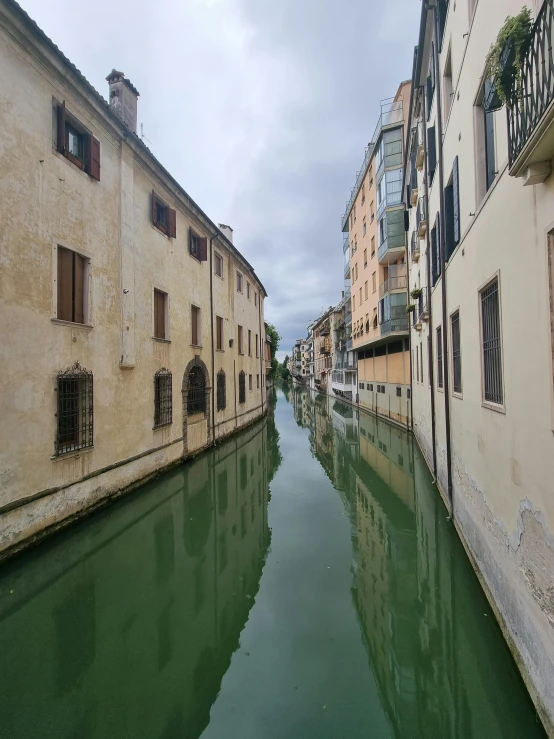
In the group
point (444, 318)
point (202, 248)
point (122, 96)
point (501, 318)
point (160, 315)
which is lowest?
point (501, 318)

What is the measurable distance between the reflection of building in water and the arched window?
5.54 m

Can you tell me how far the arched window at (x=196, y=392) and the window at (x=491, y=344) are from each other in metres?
10.4

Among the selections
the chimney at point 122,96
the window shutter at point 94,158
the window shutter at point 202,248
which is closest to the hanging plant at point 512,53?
the window shutter at point 94,158

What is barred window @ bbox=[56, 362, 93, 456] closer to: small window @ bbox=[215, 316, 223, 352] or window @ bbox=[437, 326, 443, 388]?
window @ bbox=[437, 326, 443, 388]

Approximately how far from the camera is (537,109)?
8.88ft

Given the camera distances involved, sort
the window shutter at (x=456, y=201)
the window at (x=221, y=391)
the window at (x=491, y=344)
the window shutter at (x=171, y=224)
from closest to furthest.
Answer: the window at (x=491, y=344), the window shutter at (x=456, y=201), the window shutter at (x=171, y=224), the window at (x=221, y=391)

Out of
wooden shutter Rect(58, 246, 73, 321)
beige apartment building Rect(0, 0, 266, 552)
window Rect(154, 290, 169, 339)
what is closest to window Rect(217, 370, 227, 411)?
beige apartment building Rect(0, 0, 266, 552)

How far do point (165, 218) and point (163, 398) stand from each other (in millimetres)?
6002

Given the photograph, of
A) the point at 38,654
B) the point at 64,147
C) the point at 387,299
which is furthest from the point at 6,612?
the point at 387,299

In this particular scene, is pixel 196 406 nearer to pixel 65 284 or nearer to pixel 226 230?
pixel 65 284

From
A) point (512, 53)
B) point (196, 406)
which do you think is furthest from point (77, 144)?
point (196, 406)

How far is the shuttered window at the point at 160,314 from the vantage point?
39.0 feet

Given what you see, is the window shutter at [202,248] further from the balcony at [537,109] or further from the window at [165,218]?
the balcony at [537,109]

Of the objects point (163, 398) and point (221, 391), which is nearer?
point (163, 398)
